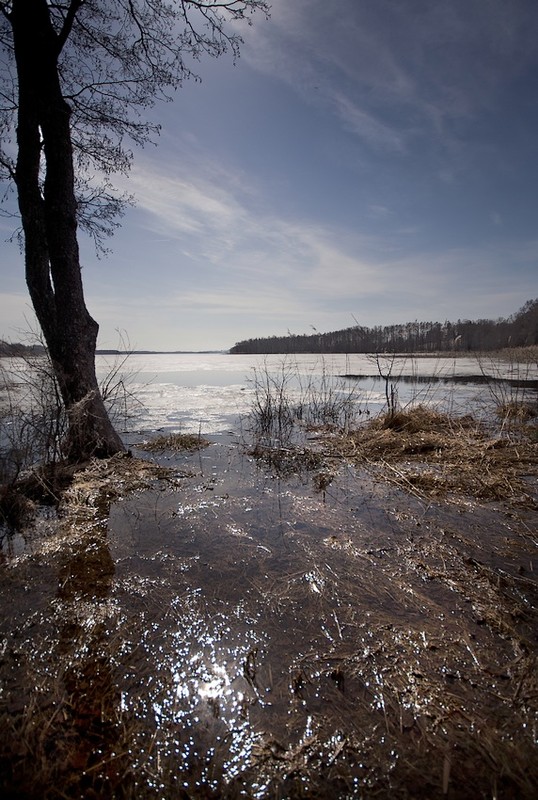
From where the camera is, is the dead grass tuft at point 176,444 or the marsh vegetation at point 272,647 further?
the dead grass tuft at point 176,444

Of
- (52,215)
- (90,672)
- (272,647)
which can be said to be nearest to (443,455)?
(272,647)

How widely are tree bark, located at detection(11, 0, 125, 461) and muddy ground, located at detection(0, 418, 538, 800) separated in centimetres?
166

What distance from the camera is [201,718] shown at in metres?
1.26

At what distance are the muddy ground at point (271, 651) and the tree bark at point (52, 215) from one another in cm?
166

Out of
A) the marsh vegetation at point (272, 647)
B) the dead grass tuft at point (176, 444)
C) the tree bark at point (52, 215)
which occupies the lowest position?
the marsh vegetation at point (272, 647)

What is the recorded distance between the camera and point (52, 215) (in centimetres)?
397

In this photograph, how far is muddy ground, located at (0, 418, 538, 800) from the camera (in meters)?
1.09

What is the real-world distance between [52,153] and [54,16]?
7.30 feet

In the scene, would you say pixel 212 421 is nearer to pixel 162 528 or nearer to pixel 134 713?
pixel 162 528

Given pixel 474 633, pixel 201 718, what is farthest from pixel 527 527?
pixel 201 718

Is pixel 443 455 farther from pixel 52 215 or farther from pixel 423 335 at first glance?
pixel 423 335

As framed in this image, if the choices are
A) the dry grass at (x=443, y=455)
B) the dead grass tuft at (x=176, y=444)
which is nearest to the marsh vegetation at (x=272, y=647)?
the dry grass at (x=443, y=455)

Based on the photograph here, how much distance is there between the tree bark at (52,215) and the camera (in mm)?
3883

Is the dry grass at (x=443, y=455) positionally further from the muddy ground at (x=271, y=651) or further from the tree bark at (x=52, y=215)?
the tree bark at (x=52, y=215)
